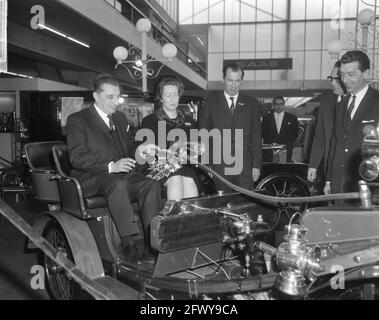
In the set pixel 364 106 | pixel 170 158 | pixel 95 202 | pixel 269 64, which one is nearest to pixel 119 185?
pixel 95 202

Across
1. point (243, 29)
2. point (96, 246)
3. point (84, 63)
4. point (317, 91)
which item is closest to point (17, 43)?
point (84, 63)

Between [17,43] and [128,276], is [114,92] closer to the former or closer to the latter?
[128,276]

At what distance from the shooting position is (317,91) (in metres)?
25.6

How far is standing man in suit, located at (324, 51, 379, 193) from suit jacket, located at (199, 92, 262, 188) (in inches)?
32.9

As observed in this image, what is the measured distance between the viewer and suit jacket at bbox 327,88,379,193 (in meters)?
3.24

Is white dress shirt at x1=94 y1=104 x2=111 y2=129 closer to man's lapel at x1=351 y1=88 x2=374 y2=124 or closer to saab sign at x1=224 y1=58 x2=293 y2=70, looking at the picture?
man's lapel at x1=351 y1=88 x2=374 y2=124

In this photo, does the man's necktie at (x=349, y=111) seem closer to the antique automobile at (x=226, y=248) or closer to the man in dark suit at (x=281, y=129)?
the antique automobile at (x=226, y=248)

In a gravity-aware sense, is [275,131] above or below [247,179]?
above

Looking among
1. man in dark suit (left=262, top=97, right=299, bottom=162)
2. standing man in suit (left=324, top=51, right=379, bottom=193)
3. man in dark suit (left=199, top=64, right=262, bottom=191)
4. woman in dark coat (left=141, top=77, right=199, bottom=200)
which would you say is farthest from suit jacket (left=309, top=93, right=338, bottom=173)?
man in dark suit (left=262, top=97, right=299, bottom=162)

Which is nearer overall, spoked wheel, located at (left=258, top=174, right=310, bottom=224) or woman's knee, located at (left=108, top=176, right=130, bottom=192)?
woman's knee, located at (left=108, top=176, right=130, bottom=192)

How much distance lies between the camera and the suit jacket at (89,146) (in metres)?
3.15

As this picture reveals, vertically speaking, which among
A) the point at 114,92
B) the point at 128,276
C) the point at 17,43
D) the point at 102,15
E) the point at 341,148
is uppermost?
the point at 102,15

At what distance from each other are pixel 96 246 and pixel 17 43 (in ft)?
28.7

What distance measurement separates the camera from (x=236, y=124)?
13.5 feet
